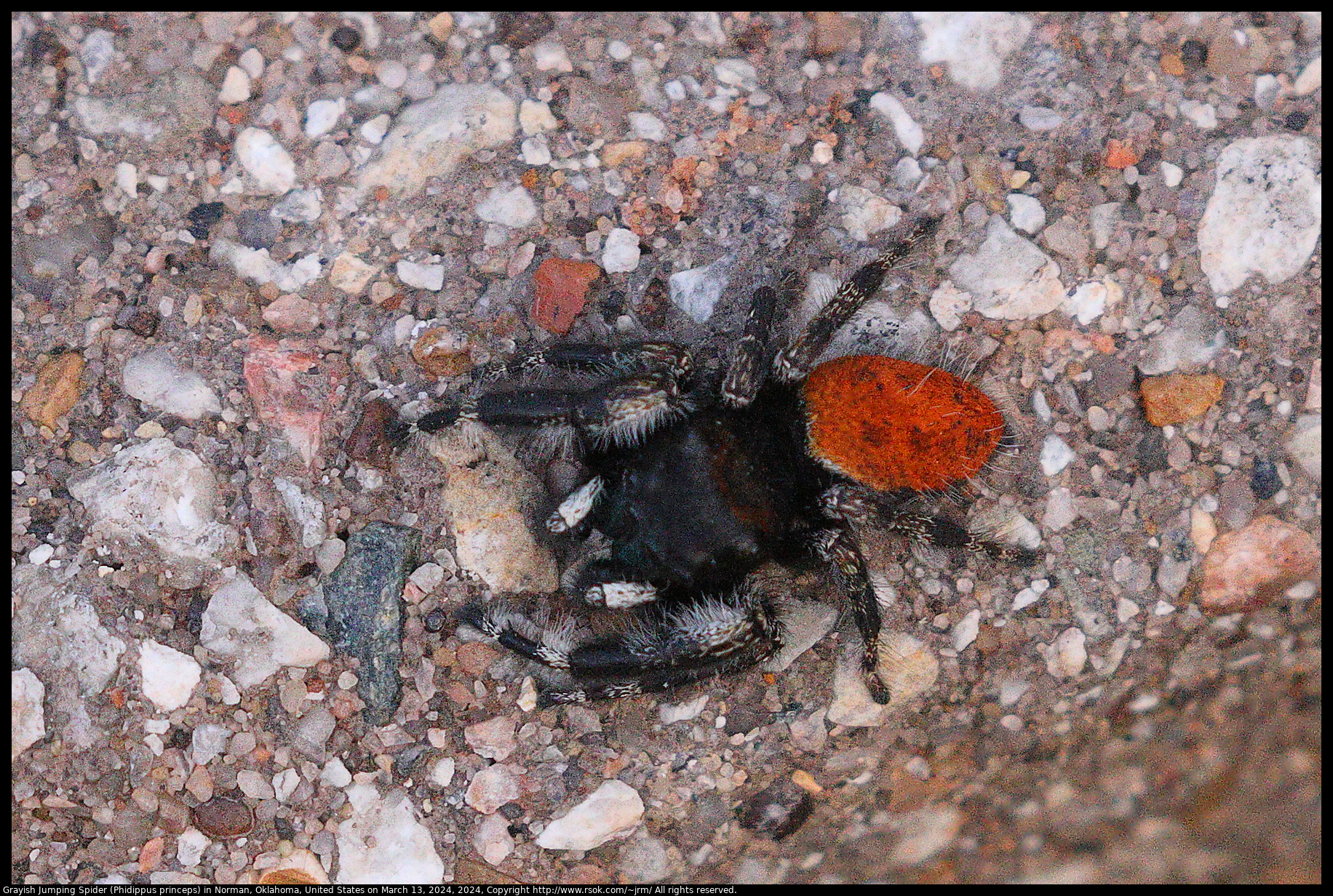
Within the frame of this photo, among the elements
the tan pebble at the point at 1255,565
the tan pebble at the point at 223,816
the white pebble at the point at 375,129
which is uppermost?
the white pebble at the point at 375,129

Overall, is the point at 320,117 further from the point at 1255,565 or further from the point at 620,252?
the point at 1255,565

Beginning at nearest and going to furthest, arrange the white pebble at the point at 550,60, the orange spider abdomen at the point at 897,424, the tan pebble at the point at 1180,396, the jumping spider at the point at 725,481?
the orange spider abdomen at the point at 897,424
the jumping spider at the point at 725,481
the tan pebble at the point at 1180,396
the white pebble at the point at 550,60

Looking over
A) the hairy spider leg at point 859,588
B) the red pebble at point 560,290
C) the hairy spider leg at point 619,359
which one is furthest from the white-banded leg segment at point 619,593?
the red pebble at point 560,290

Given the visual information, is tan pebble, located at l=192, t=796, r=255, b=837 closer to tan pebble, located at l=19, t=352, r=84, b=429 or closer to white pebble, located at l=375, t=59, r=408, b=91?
tan pebble, located at l=19, t=352, r=84, b=429

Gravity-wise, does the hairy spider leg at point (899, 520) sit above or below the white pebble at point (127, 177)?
below

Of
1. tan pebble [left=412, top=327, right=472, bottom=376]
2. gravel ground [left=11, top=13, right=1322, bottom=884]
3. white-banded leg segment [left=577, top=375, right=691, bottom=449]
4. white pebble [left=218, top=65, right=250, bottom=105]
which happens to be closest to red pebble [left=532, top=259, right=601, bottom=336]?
gravel ground [left=11, top=13, right=1322, bottom=884]

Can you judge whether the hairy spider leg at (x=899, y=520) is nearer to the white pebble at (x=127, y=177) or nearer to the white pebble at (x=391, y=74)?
the white pebble at (x=391, y=74)
